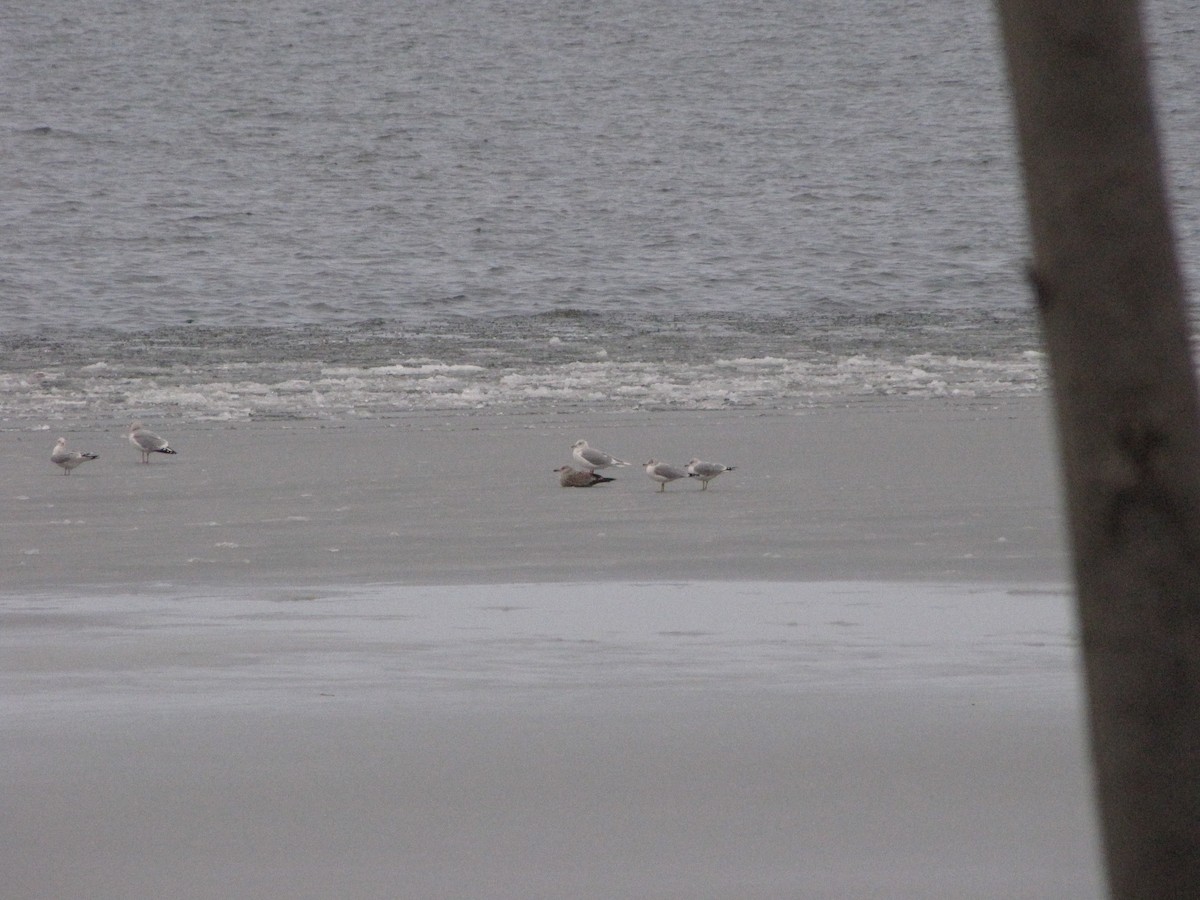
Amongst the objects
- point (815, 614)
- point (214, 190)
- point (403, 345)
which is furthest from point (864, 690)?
point (214, 190)

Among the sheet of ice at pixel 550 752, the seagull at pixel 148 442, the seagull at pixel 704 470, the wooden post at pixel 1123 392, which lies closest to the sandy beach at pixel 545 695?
the sheet of ice at pixel 550 752

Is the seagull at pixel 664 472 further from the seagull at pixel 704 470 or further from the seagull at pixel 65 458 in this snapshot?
the seagull at pixel 65 458

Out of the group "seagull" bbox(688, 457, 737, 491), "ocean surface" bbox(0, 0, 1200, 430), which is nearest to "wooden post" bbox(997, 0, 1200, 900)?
"seagull" bbox(688, 457, 737, 491)

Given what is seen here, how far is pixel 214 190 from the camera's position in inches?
1718

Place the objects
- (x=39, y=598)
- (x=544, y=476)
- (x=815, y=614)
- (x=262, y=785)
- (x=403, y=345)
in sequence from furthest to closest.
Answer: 1. (x=403, y=345)
2. (x=544, y=476)
3. (x=39, y=598)
4. (x=815, y=614)
5. (x=262, y=785)

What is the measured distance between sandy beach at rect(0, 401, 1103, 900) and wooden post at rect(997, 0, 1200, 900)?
1.96 m

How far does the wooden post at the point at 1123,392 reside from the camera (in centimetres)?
169

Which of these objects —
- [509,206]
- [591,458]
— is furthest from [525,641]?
[509,206]

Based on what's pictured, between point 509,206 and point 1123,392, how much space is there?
135 feet

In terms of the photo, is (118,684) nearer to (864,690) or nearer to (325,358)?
(864,690)

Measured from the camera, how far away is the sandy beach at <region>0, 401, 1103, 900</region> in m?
3.81

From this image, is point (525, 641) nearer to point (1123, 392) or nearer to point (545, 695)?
point (545, 695)

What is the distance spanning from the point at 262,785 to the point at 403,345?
20.6 meters

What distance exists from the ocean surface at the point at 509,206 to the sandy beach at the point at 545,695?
730 centimetres
